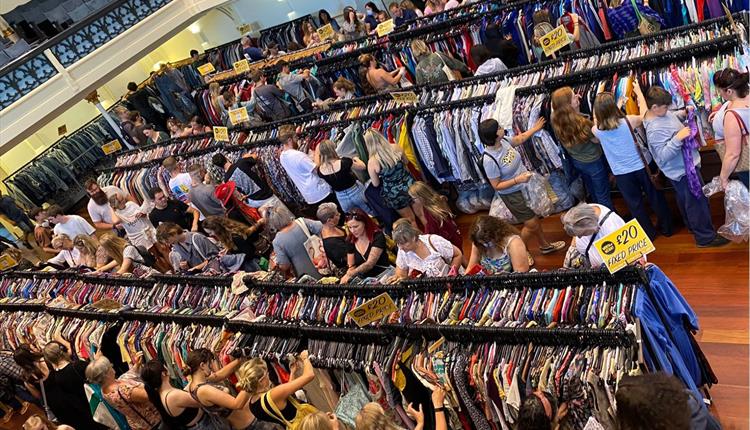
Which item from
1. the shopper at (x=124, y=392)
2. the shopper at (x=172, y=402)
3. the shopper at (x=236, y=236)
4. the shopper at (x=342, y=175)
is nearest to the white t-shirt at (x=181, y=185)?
the shopper at (x=236, y=236)

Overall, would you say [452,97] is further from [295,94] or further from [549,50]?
[295,94]

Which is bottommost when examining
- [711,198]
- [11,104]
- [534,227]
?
[711,198]

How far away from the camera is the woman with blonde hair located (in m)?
6.21

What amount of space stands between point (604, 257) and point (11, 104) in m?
10.9

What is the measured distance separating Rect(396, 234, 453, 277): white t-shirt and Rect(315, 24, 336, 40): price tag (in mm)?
7159

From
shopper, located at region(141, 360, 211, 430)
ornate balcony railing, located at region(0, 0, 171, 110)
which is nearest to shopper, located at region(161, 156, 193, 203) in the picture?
shopper, located at region(141, 360, 211, 430)

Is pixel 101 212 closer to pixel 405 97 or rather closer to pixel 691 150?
pixel 405 97

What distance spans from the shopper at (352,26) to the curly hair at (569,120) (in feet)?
22.0

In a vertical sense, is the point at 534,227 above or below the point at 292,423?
below

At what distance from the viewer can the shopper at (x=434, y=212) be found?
17.3ft

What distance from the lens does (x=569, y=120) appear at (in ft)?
16.9

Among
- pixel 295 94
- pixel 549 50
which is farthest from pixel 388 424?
pixel 295 94

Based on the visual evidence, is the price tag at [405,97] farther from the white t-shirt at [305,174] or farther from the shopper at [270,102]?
the shopper at [270,102]

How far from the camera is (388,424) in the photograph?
322 cm
